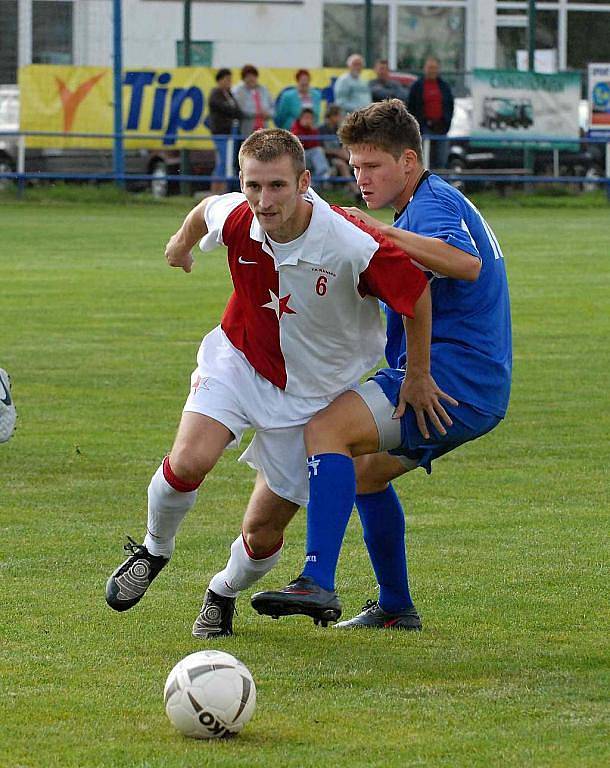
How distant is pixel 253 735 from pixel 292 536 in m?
2.77

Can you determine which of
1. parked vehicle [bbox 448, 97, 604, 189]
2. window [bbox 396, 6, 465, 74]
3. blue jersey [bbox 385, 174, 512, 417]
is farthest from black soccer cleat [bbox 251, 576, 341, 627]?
window [bbox 396, 6, 465, 74]

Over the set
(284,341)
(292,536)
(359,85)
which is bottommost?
(292,536)

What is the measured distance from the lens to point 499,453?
8.98 meters

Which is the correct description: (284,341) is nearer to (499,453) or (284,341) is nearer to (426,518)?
(426,518)

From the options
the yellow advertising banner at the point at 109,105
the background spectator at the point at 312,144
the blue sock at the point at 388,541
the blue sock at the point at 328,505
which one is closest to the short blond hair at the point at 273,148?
the blue sock at the point at 328,505

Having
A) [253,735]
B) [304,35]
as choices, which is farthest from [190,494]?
[304,35]

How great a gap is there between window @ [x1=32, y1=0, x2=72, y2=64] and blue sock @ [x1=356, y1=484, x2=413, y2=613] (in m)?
26.6

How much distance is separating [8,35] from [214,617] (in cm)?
2848

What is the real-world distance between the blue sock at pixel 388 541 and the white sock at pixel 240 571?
33 centimetres

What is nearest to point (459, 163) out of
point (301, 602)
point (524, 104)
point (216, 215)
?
point (524, 104)

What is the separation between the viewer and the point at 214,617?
5.39 meters

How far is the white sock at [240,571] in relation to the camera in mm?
5445

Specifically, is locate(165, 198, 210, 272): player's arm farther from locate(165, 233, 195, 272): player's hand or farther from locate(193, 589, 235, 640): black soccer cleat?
locate(193, 589, 235, 640): black soccer cleat

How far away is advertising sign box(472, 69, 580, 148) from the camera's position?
27.8 meters
